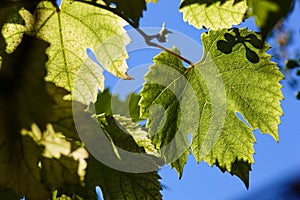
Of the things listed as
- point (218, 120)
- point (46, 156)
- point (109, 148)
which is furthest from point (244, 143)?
point (46, 156)

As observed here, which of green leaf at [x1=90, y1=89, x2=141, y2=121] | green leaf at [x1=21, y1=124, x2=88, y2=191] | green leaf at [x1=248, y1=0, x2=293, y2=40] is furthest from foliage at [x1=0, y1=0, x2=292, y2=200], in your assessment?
green leaf at [x1=248, y1=0, x2=293, y2=40]

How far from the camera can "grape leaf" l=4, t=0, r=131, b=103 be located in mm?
1032

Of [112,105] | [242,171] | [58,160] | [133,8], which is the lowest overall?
[58,160]

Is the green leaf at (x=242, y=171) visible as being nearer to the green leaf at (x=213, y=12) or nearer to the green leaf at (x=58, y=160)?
the green leaf at (x=213, y=12)

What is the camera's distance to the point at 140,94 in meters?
1.13

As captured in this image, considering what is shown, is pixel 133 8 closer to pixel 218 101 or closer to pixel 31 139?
pixel 31 139

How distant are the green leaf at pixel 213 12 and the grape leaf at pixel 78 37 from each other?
14 centimetres

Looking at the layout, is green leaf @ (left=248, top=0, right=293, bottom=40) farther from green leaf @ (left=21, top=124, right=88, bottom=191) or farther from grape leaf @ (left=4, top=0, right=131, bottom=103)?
→ grape leaf @ (left=4, top=0, right=131, bottom=103)

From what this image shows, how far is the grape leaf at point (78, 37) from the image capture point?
1032 millimetres

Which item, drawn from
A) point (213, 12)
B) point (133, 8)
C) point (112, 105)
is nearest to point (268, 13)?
point (133, 8)

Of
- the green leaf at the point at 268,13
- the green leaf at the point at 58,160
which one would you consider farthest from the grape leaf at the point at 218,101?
the green leaf at the point at 268,13

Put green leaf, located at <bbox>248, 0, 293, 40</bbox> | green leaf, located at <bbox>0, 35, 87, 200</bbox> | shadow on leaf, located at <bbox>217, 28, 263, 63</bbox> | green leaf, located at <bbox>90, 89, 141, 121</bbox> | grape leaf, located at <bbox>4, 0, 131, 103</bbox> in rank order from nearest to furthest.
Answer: green leaf, located at <bbox>248, 0, 293, 40</bbox>, green leaf, located at <bbox>0, 35, 87, 200</bbox>, grape leaf, located at <bbox>4, 0, 131, 103</bbox>, shadow on leaf, located at <bbox>217, 28, 263, 63</bbox>, green leaf, located at <bbox>90, 89, 141, 121</bbox>

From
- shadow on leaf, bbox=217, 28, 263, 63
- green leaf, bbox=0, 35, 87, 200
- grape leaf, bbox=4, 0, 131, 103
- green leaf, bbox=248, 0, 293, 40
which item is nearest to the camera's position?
green leaf, bbox=248, 0, 293, 40

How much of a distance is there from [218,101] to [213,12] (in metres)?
0.24
